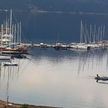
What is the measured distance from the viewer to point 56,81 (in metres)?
47.6

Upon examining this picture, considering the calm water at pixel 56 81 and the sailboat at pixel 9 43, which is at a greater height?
the sailboat at pixel 9 43

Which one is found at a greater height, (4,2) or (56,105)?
(4,2)

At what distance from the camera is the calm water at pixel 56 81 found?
39062 millimetres

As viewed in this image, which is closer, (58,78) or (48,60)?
(58,78)

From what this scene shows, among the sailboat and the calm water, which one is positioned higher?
the sailboat

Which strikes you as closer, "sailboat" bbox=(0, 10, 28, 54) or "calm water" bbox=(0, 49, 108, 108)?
"calm water" bbox=(0, 49, 108, 108)

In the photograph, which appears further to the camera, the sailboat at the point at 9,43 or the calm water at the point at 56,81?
the sailboat at the point at 9,43

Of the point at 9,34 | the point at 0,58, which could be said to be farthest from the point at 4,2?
the point at 0,58

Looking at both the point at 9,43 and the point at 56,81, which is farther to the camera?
→ the point at 9,43

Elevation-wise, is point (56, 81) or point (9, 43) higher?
point (9, 43)

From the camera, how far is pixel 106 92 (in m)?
43.3

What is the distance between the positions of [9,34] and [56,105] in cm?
3526

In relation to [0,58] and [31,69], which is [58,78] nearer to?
[31,69]

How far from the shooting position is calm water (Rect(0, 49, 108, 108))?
128ft
